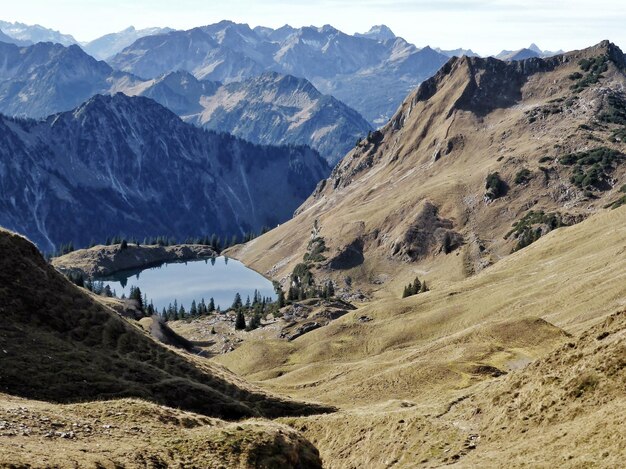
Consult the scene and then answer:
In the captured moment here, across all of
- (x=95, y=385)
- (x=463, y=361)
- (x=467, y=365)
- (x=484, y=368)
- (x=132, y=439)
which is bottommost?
(x=484, y=368)

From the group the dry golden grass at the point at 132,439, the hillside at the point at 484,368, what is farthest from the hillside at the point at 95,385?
the hillside at the point at 484,368

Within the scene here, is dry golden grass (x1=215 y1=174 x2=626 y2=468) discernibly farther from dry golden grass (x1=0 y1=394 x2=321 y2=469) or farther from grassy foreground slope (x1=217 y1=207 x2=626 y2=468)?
dry golden grass (x1=0 y1=394 x2=321 y2=469)

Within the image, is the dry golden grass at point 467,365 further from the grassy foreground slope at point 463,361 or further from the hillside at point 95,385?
the hillside at point 95,385

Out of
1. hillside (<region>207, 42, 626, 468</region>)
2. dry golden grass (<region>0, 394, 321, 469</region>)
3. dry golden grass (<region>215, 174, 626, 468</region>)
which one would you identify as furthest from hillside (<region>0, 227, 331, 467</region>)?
hillside (<region>207, 42, 626, 468</region>)

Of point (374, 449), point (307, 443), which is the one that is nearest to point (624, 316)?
point (374, 449)

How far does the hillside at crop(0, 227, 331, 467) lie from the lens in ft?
163

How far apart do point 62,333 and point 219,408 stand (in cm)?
2030

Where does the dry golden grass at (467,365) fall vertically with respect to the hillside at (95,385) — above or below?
below

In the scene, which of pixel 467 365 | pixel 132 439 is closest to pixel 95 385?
pixel 132 439

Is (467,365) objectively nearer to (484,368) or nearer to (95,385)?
(484,368)

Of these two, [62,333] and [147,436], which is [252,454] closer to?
[147,436]

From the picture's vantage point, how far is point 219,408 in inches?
3024

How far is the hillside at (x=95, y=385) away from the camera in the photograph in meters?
49.8

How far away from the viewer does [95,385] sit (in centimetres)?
6900
